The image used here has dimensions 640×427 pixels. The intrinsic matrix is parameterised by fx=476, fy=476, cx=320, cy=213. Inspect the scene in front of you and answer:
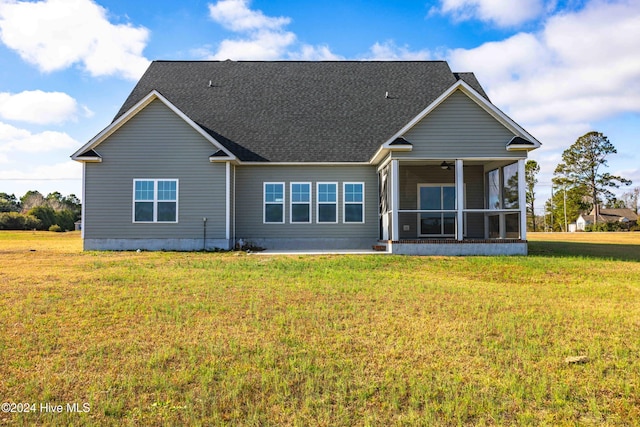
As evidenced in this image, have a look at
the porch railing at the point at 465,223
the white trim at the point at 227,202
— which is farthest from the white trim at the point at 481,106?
the white trim at the point at 227,202

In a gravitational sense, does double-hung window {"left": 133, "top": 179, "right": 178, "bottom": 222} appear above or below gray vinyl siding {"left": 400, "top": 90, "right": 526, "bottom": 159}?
below

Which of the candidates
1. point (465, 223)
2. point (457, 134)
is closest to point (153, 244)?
point (457, 134)

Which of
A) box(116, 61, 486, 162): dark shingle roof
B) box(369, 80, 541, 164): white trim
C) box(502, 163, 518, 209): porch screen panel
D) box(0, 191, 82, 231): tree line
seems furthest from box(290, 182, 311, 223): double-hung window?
box(0, 191, 82, 231): tree line

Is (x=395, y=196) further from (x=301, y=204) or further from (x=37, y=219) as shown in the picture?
(x=37, y=219)

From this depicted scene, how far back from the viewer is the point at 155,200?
1770 cm

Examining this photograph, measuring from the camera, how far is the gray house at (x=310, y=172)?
52.2 ft

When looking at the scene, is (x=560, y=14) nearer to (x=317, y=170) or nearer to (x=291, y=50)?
(x=317, y=170)

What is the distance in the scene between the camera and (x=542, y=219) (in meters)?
71.8

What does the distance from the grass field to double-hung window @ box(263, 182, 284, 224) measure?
867cm

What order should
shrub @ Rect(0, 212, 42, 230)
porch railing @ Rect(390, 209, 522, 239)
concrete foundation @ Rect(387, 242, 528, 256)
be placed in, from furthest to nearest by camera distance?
shrub @ Rect(0, 212, 42, 230) → porch railing @ Rect(390, 209, 522, 239) → concrete foundation @ Rect(387, 242, 528, 256)

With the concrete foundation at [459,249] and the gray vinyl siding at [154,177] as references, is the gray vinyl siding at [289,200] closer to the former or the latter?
the gray vinyl siding at [154,177]

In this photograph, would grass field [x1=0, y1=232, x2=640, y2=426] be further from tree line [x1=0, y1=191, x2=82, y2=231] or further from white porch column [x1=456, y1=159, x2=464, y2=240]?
tree line [x1=0, y1=191, x2=82, y2=231]

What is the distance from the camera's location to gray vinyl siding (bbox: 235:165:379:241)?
741 inches

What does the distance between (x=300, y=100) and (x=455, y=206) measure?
898cm
